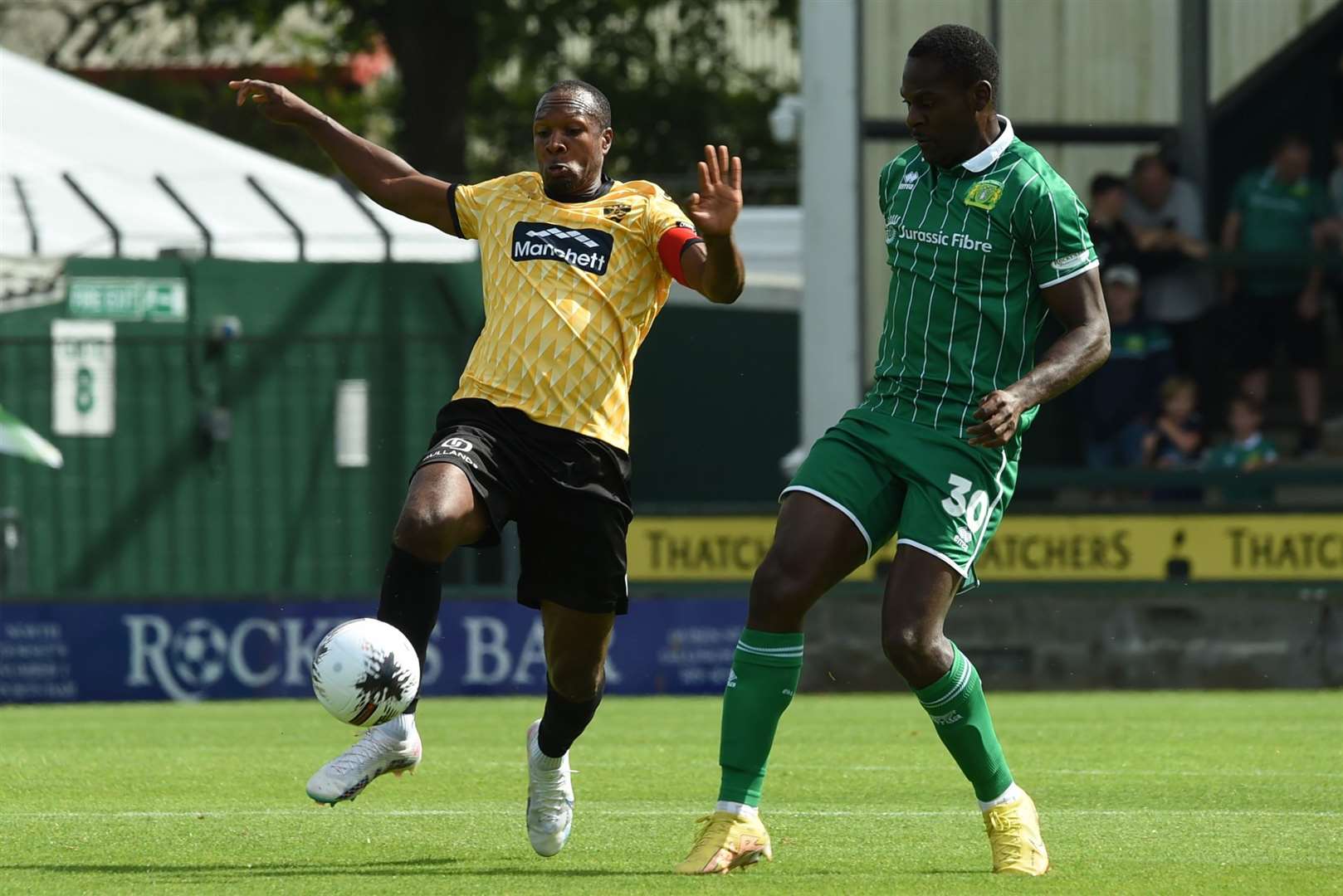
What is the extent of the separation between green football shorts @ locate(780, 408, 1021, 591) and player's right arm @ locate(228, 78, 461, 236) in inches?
58.5

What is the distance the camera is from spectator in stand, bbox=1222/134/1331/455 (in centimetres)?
1581

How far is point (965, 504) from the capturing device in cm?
613

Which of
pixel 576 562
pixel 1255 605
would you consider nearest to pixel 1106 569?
pixel 1255 605

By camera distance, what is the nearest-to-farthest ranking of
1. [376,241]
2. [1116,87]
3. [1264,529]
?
[1264,529] → [1116,87] → [376,241]

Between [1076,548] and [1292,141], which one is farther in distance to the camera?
[1292,141]

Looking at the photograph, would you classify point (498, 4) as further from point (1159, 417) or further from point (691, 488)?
point (1159, 417)

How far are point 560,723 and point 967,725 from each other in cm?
125

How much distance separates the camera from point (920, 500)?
20.0 ft

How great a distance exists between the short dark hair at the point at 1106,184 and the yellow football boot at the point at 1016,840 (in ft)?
32.1

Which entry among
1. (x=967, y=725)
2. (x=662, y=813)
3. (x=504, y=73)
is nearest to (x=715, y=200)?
(x=967, y=725)

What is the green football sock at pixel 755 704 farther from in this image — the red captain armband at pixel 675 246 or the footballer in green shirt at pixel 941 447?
the red captain armband at pixel 675 246

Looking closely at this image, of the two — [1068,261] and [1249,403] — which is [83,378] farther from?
[1068,261]

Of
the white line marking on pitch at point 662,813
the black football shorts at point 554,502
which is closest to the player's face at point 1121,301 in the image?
the white line marking on pitch at point 662,813

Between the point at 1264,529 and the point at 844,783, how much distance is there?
7.45m
